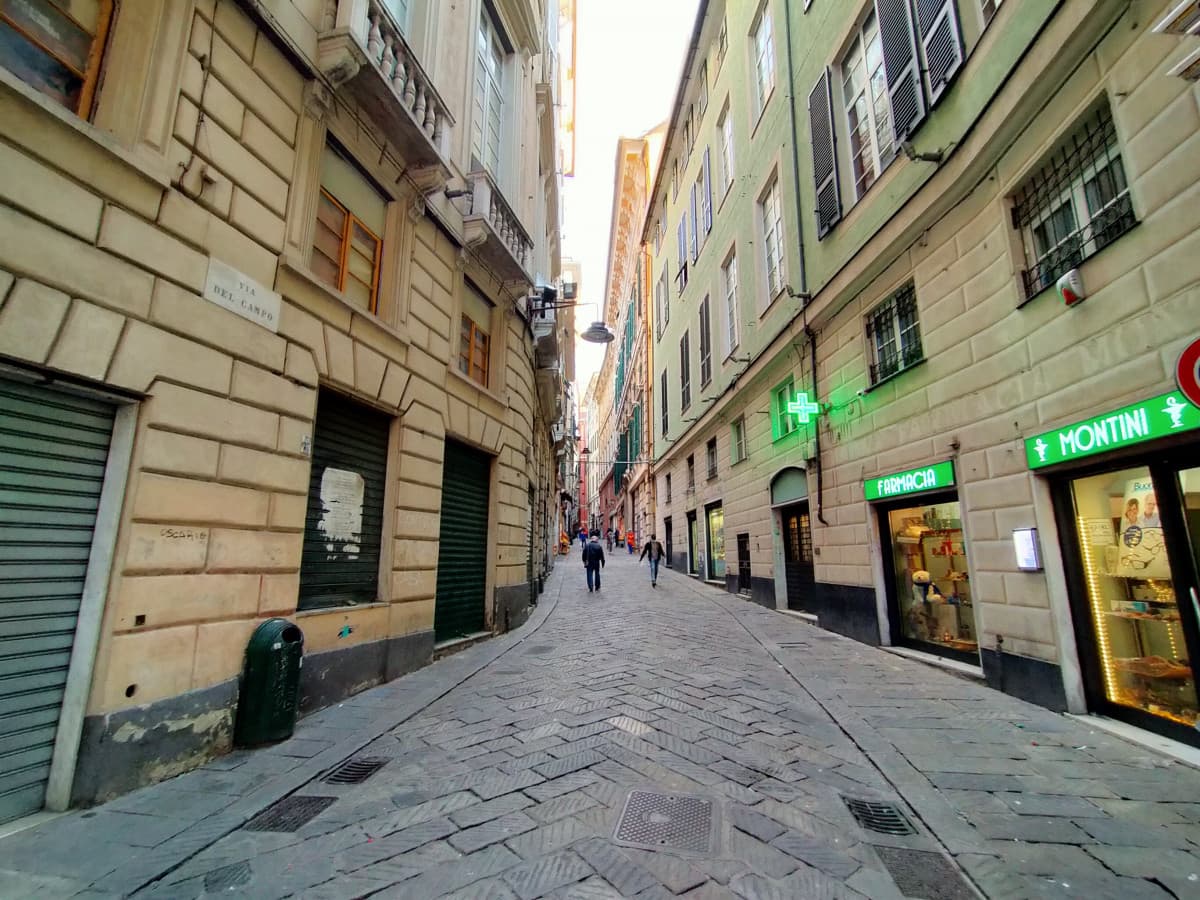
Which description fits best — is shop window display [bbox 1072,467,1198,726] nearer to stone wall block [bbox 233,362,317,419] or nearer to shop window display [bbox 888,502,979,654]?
shop window display [bbox 888,502,979,654]

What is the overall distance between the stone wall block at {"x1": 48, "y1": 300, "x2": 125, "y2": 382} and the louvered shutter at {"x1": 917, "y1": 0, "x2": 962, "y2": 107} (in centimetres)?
870

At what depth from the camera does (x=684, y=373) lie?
835 inches

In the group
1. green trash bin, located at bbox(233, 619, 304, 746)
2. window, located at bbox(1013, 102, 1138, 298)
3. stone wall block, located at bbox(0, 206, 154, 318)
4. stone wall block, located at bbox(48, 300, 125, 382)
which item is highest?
window, located at bbox(1013, 102, 1138, 298)

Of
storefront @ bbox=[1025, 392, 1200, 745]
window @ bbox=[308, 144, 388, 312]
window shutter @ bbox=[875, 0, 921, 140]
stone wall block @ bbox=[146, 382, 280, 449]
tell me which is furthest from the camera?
window shutter @ bbox=[875, 0, 921, 140]

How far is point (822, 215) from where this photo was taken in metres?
9.80

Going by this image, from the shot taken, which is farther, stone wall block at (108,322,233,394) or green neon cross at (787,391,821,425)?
green neon cross at (787,391,821,425)


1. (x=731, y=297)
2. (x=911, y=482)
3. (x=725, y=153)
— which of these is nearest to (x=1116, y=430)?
(x=911, y=482)

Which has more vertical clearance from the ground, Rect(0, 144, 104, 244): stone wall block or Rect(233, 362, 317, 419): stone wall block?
Rect(0, 144, 104, 244): stone wall block

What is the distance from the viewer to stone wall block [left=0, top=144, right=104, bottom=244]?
118 inches

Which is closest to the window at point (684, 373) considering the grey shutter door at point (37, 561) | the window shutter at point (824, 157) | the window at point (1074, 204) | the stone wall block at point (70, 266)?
the window shutter at point (824, 157)

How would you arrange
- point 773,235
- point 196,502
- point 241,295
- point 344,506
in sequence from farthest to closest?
point 773,235 < point 344,506 < point 241,295 < point 196,502

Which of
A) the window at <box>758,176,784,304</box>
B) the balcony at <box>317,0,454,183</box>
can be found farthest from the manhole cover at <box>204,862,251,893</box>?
the window at <box>758,176,784,304</box>

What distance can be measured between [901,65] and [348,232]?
7.77 m

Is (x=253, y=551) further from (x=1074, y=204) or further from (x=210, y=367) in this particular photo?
(x=1074, y=204)
